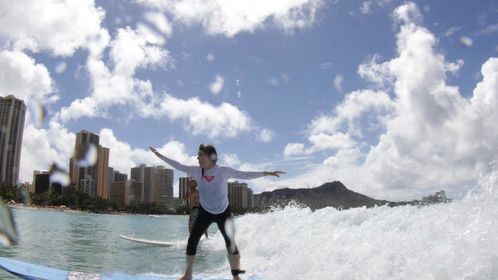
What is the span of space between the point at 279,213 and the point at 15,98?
4997 cm

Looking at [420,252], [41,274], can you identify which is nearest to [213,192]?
[41,274]

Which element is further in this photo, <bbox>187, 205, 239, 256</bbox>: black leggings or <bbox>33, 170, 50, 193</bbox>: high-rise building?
<bbox>33, 170, 50, 193</bbox>: high-rise building

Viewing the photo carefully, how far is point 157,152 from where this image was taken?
5.03 meters

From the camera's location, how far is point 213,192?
461 centimetres

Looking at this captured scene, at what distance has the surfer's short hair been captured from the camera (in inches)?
182

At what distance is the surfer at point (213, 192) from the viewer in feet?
15.1

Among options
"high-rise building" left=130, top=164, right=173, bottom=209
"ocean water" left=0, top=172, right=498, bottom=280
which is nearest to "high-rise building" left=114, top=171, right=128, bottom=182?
"high-rise building" left=130, top=164, right=173, bottom=209

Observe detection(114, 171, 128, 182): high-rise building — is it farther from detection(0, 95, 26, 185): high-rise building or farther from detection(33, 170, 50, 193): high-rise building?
detection(0, 95, 26, 185): high-rise building

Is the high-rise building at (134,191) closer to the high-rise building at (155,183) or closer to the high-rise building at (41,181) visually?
the high-rise building at (155,183)

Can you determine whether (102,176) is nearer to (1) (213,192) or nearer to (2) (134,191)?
(2) (134,191)

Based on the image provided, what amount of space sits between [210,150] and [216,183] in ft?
1.51

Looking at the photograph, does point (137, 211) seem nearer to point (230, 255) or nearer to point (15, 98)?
point (15, 98)

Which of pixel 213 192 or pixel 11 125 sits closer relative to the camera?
pixel 213 192

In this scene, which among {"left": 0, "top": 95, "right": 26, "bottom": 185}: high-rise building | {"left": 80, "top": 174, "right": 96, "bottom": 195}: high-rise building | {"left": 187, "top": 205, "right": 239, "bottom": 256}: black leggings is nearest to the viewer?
{"left": 187, "top": 205, "right": 239, "bottom": 256}: black leggings
